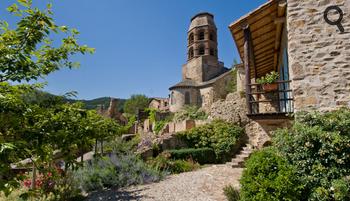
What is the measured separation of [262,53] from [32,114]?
10.3 meters

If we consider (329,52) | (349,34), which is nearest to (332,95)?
(329,52)

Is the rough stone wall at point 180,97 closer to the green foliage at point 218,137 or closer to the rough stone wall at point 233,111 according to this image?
the rough stone wall at point 233,111

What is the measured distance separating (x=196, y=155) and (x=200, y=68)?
2656cm

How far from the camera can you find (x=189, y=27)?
40.2m

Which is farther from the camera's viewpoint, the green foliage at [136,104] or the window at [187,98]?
the green foliage at [136,104]

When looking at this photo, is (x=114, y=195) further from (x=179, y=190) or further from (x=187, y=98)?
(x=187, y=98)

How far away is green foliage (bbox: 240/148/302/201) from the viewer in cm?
464

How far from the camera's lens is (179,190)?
21.9ft

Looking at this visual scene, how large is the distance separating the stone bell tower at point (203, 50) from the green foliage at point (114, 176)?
95.4 feet

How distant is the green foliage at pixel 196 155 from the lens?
448 inches

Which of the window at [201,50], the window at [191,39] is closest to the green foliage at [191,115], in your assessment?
the window at [201,50]

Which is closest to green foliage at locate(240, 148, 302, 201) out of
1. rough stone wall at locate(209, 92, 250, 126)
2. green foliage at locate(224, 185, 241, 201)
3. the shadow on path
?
green foliage at locate(224, 185, 241, 201)

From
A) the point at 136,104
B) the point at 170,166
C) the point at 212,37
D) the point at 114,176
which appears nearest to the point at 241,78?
the point at 170,166

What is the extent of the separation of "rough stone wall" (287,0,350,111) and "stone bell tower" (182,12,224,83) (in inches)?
1192
